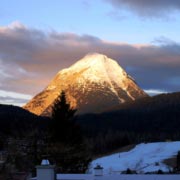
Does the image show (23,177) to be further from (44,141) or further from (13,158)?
(44,141)

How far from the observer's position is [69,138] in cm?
6575

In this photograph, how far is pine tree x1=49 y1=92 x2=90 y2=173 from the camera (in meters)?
61.8

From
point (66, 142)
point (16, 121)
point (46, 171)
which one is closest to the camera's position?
point (46, 171)

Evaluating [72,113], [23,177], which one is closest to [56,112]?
[72,113]

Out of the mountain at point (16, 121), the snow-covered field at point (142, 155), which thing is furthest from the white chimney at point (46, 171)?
the snow-covered field at point (142, 155)

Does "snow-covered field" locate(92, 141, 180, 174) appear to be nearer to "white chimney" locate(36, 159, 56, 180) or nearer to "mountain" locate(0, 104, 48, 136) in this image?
"mountain" locate(0, 104, 48, 136)

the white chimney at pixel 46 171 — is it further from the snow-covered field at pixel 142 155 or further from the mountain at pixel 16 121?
the snow-covered field at pixel 142 155

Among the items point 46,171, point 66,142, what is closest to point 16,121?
point 66,142

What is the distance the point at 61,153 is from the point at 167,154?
10177cm

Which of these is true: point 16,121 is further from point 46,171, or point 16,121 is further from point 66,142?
point 46,171

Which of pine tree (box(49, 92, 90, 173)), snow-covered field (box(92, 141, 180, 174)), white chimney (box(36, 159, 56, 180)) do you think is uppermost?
snow-covered field (box(92, 141, 180, 174))

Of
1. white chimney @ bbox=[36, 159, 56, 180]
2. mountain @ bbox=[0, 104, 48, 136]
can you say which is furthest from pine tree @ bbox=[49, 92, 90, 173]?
white chimney @ bbox=[36, 159, 56, 180]

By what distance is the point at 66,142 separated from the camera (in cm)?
6531

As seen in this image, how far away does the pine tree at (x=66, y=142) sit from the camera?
61.8m
